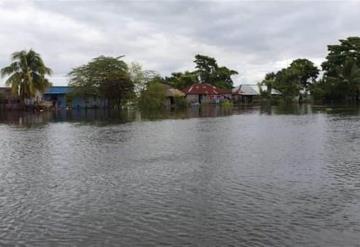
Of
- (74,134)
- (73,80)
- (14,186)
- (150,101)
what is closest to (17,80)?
(73,80)

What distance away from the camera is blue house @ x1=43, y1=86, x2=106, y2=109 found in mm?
82875

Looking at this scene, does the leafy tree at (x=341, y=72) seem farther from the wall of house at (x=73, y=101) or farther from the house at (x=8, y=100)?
the house at (x=8, y=100)

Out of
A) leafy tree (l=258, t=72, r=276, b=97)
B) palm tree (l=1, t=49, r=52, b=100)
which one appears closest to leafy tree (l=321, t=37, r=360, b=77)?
leafy tree (l=258, t=72, r=276, b=97)

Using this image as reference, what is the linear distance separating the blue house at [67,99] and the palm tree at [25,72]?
7.93 m

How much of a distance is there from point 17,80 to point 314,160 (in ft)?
202

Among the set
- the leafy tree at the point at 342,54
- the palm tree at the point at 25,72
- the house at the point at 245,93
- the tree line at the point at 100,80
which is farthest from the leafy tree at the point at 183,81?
the palm tree at the point at 25,72

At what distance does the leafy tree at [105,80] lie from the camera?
247 feet

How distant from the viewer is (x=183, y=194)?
45.8 ft

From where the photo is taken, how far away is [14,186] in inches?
611

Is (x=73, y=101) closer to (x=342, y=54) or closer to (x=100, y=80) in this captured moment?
(x=100, y=80)

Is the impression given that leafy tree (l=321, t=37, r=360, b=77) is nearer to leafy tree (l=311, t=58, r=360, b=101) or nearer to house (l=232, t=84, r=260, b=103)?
leafy tree (l=311, t=58, r=360, b=101)

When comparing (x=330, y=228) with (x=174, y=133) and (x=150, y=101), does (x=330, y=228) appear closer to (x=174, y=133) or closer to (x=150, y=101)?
(x=174, y=133)

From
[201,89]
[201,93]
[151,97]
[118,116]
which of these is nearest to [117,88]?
[151,97]

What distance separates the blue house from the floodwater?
58385 mm
